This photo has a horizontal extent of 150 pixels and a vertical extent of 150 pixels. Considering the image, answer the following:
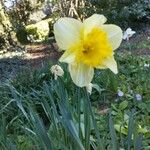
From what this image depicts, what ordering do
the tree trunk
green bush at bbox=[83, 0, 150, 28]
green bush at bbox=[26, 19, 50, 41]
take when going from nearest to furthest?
the tree trunk → green bush at bbox=[83, 0, 150, 28] → green bush at bbox=[26, 19, 50, 41]

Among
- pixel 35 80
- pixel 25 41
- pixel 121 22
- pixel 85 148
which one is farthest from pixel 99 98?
pixel 25 41

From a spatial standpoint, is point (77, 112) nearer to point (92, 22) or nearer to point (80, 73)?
point (80, 73)

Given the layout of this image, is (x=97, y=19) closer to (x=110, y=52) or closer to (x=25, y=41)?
(x=110, y=52)

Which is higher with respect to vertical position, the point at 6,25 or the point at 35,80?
the point at 35,80

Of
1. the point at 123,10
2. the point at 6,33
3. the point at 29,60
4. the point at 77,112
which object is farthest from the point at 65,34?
the point at 123,10

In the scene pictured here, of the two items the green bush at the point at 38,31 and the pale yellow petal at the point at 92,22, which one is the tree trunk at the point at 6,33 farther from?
the pale yellow petal at the point at 92,22

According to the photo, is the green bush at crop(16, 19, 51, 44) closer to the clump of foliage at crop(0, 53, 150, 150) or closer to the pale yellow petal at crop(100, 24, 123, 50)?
the clump of foliage at crop(0, 53, 150, 150)

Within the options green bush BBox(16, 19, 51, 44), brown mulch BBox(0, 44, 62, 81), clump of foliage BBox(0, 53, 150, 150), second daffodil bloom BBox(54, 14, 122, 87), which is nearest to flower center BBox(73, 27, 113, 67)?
second daffodil bloom BBox(54, 14, 122, 87)
